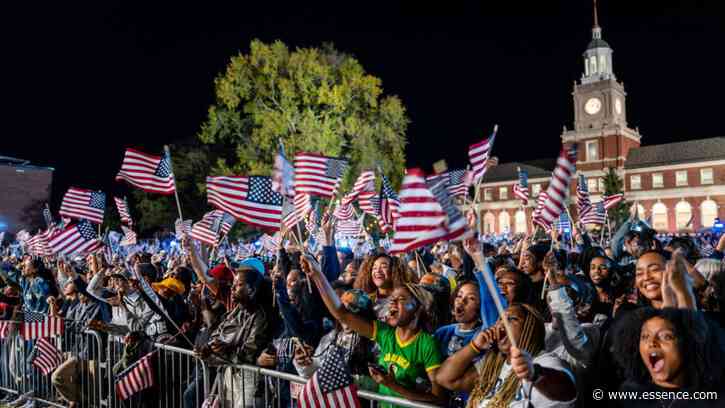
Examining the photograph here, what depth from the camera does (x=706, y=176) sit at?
63438 millimetres

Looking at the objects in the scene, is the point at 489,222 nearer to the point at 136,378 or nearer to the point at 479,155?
the point at 479,155

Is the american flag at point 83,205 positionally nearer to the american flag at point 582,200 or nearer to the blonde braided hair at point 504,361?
the blonde braided hair at point 504,361

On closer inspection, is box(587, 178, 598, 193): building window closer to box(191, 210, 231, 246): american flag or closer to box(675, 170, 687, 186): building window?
box(675, 170, 687, 186): building window

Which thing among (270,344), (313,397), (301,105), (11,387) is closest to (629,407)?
(313,397)

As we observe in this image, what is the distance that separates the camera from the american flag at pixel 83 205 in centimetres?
1197

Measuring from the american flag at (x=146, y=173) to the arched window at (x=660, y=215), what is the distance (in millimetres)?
66146

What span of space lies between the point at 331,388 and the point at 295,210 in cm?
399

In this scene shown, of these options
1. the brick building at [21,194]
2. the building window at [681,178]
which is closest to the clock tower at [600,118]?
the building window at [681,178]

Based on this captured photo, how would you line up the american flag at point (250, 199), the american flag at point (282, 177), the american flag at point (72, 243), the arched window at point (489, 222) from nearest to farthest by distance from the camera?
the american flag at point (282, 177), the american flag at point (250, 199), the american flag at point (72, 243), the arched window at point (489, 222)

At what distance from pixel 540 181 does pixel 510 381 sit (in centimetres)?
7236

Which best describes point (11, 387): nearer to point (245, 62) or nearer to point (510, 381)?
point (510, 381)

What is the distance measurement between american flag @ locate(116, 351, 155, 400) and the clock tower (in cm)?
6494

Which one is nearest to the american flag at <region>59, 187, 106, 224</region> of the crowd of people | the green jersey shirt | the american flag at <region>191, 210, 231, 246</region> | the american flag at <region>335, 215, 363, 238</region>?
the american flag at <region>191, 210, 231, 246</region>

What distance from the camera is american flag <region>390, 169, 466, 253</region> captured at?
3430mm
